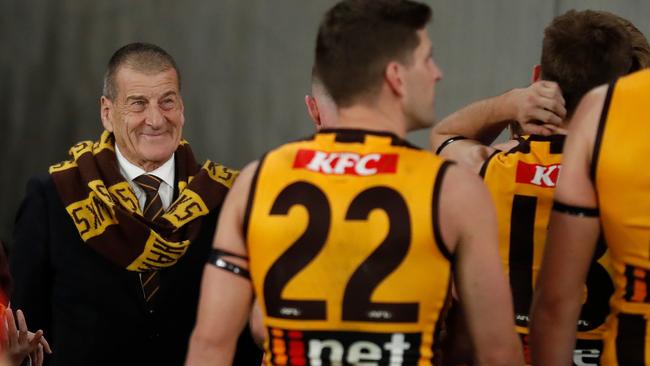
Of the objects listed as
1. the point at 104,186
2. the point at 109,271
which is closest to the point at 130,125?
the point at 104,186

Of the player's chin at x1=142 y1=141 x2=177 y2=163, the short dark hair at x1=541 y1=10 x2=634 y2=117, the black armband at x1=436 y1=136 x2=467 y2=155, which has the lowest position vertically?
the player's chin at x1=142 y1=141 x2=177 y2=163

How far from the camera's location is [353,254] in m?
2.66

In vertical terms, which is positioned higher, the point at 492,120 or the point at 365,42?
the point at 365,42

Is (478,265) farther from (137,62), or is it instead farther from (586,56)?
(137,62)

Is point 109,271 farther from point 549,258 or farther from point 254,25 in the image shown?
point 254,25

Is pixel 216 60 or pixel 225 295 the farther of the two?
pixel 216 60

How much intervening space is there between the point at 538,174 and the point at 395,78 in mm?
928

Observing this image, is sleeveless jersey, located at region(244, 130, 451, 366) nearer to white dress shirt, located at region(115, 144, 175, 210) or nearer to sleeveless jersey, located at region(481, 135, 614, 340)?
sleeveless jersey, located at region(481, 135, 614, 340)

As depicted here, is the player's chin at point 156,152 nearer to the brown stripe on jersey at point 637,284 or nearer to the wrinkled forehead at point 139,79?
the wrinkled forehead at point 139,79

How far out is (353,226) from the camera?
2.66 metres

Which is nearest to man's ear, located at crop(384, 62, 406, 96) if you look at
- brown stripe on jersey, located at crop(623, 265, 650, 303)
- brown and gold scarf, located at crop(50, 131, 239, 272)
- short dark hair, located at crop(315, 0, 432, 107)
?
short dark hair, located at crop(315, 0, 432, 107)

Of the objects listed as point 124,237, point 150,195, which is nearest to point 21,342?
point 124,237

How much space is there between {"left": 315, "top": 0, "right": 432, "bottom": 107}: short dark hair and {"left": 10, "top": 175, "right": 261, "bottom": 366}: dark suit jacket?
59.5 inches

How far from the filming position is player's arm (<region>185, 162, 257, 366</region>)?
108 inches
